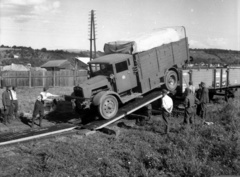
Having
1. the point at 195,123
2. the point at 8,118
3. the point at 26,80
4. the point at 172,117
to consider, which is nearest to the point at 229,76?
the point at 172,117

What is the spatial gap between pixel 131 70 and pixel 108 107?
2054mm

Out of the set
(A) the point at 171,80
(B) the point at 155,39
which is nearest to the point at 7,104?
(B) the point at 155,39

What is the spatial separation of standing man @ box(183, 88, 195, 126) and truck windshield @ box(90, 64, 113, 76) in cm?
342

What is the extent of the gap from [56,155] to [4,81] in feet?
61.9

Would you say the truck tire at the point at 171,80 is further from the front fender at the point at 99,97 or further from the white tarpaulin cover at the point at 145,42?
the front fender at the point at 99,97

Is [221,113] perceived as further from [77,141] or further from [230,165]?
[77,141]

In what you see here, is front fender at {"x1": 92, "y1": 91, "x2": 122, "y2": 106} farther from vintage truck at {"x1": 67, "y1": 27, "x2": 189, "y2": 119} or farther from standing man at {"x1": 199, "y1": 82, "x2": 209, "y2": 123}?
standing man at {"x1": 199, "y1": 82, "x2": 209, "y2": 123}

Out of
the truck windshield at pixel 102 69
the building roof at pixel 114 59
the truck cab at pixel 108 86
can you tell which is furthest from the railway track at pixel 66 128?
the building roof at pixel 114 59

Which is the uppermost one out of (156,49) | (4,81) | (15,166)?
(156,49)

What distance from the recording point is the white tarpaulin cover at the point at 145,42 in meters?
11.8

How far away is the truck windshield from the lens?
37.5ft

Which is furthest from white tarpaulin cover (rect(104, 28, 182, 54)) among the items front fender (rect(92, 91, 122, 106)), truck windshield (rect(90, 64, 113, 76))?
front fender (rect(92, 91, 122, 106))

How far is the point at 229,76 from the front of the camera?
51.3 ft

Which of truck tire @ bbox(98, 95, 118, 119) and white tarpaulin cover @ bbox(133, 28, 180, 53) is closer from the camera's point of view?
truck tire @ bbox(98, 95, 118, 119)
